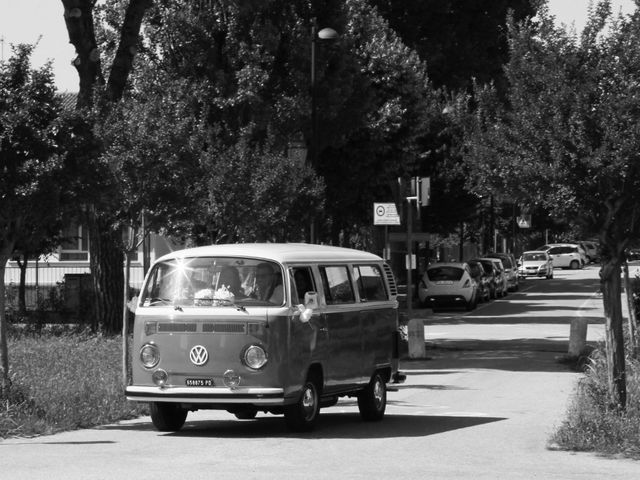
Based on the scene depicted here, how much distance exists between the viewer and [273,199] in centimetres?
2770

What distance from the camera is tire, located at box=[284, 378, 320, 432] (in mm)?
14805

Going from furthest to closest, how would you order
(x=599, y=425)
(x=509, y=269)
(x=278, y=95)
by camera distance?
1. (x=509, y=269)
2. (x=278, y=95)
3. (x=599, y=425)

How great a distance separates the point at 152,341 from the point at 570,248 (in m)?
86.6

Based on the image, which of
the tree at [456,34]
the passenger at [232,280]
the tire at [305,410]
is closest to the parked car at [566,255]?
the tree at [456,34]

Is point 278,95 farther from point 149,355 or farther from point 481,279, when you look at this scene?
point 481,279

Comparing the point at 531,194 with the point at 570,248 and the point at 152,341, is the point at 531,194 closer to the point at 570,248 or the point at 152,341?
the point at 152,341

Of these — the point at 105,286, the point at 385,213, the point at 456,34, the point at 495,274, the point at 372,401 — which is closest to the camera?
the point at 372,401

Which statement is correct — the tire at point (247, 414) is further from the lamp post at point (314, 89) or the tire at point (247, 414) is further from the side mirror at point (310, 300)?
the lamp post at point (314, 89)

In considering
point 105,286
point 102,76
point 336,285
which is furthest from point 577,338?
point 336,285

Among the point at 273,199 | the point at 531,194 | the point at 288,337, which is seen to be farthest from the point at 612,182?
the point at 273,199

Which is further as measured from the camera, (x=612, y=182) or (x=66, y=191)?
(x=66, y=191)

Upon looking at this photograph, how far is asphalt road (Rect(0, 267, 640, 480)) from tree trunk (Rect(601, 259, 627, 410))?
3.11ft

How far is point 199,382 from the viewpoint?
14.6 m

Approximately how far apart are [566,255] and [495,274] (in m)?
42.9
